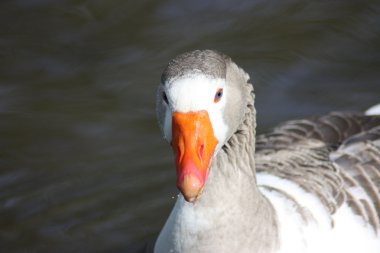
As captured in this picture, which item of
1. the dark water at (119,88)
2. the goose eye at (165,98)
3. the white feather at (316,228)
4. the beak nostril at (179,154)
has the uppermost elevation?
the dark water at (119,88)

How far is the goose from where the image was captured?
3.59 meters

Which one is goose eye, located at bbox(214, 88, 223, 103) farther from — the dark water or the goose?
the dark water

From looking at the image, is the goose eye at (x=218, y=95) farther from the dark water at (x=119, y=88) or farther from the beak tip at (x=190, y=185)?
the dark water at (x=119, y=88)

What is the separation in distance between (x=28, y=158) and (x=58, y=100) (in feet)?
2.24

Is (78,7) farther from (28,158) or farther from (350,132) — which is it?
(350,132)

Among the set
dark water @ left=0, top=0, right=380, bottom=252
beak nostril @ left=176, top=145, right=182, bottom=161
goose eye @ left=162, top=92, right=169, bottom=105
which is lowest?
beak nostril @ left=176, top=145, right=182, bottom=161

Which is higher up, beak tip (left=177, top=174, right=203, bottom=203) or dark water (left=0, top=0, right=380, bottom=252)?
dark water (left=0, top=0, right=380, bottom=252)

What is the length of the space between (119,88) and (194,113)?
3.29m

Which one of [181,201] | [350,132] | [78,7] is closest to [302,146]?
[350,132]

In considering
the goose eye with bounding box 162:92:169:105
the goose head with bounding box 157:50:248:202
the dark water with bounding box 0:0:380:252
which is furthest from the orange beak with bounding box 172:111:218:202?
the dark water with bounding box 0:0:380:252

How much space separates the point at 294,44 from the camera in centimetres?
724

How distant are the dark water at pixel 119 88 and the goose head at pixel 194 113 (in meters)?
1.92

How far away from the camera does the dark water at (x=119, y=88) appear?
5.70 meters

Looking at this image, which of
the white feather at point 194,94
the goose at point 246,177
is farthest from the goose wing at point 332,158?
the white feather at point 194,94
